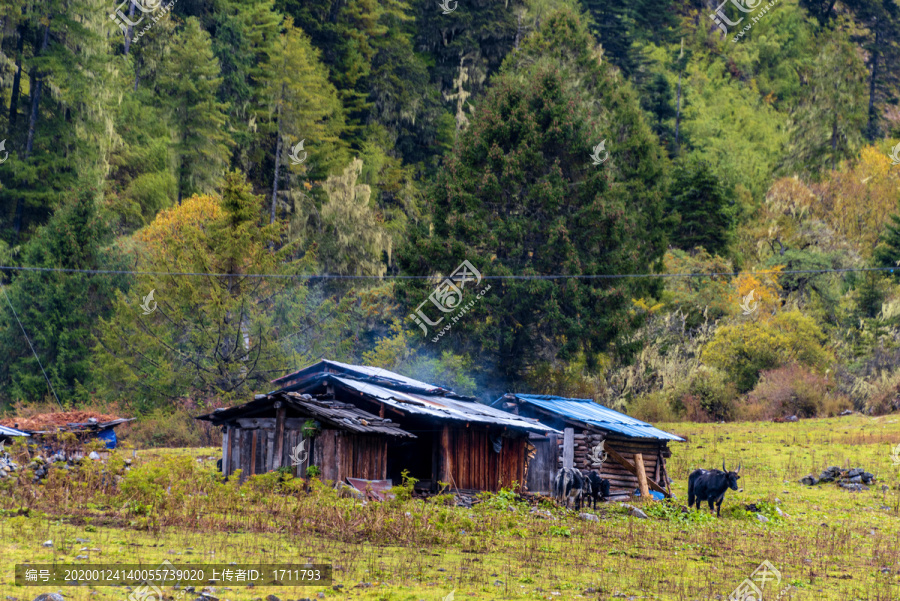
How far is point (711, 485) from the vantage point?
24609 mm

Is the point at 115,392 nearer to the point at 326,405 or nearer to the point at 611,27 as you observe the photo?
the point at 326,405

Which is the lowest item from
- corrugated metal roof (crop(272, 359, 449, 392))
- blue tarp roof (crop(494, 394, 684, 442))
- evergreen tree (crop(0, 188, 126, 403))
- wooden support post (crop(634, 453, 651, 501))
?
wooden support post (crop(634, 453, 651, 501))

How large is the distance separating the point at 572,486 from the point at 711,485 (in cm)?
378

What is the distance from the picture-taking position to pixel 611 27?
7788cm

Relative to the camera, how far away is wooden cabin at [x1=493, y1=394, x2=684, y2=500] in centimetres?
2795

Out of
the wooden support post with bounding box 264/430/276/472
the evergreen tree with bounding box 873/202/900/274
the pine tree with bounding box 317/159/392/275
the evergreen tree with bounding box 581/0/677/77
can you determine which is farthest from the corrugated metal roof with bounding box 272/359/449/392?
the evergreen tree with bounding box 581/0/677/77

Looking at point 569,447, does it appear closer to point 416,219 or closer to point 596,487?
point 596,487

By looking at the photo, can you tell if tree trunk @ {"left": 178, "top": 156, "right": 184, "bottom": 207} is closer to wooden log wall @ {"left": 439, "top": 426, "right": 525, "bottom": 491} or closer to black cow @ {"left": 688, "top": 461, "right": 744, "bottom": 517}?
wooden log wall @ {"left": 439, "top": 426, "right": 525, "bottom": 491}

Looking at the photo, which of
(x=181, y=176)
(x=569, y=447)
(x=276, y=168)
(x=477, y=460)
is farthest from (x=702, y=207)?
(x=477, y=460)

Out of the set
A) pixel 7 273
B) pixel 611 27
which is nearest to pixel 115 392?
pixel 7 273

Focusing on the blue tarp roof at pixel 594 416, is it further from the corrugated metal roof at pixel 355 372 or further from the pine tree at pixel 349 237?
the pine tree at pixel 349 237

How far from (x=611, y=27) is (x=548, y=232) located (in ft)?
136

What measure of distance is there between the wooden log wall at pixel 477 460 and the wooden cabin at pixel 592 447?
114cm

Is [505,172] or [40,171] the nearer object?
[505,172]
